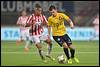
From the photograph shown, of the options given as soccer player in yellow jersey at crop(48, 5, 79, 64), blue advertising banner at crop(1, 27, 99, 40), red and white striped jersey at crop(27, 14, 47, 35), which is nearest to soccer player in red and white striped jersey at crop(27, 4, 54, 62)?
red and white striped jersey at crop(27, 14, 47, 35)

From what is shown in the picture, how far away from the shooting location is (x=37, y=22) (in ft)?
55.9

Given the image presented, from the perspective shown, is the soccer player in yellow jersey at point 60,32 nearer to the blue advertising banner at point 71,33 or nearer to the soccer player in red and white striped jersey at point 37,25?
the soccer player in red and white striped jersey at point 37,25

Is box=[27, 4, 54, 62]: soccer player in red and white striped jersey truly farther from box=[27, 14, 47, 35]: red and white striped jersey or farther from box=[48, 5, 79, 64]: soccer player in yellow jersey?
box=[48, 5, 79, 64]: soccer player in yellow jersey

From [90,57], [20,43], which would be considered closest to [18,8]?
[20,43]

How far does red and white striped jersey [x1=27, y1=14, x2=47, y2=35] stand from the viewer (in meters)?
17.0

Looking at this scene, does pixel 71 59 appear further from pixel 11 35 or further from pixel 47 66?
pixel 11 35

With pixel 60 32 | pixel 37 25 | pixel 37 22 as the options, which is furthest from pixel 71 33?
pixel 60 32

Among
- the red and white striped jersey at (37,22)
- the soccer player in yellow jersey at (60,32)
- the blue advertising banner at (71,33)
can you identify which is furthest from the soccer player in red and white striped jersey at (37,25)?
the blue advertising banner at (71,33)

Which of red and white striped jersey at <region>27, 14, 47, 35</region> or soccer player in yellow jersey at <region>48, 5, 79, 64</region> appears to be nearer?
soccer player in yellow jersey at <region>48, 5, 79, 64</region>

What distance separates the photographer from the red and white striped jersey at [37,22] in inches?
668

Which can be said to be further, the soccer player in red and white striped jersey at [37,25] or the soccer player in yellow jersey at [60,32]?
the soccer player in red and white striped jersey at [37,25]

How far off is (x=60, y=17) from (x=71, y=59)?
54.3 inches

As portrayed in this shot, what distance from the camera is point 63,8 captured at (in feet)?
101

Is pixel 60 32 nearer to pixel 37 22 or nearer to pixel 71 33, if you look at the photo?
pixel 37 22
